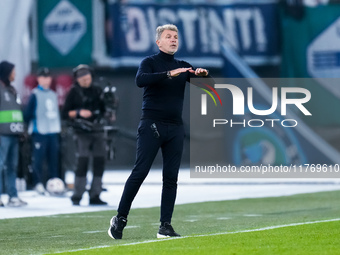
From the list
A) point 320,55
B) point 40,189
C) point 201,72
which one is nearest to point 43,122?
point 40,189

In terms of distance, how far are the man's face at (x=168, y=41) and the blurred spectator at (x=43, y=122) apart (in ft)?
26.1

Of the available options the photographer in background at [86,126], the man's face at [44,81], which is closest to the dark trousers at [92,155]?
the photographer in background at [86,126]

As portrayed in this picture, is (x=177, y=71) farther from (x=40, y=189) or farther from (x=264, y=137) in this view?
(x=264, y=137)

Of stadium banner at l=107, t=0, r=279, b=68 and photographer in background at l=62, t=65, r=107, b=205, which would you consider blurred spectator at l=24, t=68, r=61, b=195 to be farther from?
stadium banner at l=107, t=0, r=279, b=68

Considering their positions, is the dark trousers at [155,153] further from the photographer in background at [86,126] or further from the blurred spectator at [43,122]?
the blurred spectator at [43,122]

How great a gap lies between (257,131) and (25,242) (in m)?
15.5

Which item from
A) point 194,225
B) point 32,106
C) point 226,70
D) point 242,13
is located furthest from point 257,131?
point 194,225

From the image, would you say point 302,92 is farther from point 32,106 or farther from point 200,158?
point 32,106

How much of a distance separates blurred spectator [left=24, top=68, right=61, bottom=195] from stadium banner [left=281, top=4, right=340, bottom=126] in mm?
10463

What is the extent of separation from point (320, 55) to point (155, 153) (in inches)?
713

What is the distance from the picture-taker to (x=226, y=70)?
2673 cm

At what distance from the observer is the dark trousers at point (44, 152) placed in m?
18.0

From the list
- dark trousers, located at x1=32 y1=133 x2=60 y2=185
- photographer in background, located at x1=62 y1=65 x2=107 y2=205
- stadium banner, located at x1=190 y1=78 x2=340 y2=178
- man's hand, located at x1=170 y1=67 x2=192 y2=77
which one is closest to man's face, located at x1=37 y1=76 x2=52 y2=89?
dark trousers, located at x1=32 y1=133 x2=60 y2=185

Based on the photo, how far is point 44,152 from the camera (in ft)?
59.3
